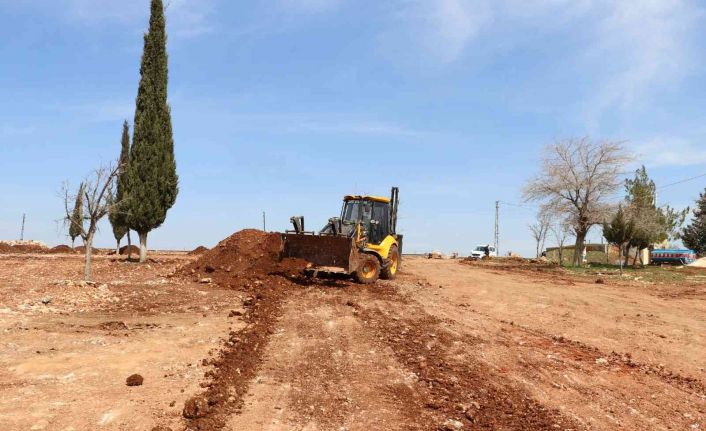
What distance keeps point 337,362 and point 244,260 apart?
11.6 meters

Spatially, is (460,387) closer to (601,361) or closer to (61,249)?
(601,361)

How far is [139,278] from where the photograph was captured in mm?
17609

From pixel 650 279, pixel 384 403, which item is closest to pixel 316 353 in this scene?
pixel 384 403

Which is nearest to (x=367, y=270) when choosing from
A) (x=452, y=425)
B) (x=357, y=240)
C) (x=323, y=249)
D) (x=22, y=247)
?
(x=357, y=240)

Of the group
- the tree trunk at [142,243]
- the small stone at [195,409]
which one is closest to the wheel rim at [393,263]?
the tree trunk at [142,243]

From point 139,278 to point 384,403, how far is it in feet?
46.2

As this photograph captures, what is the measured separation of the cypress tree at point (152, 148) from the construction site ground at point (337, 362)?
899 cm

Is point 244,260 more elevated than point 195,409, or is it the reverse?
point 244,260

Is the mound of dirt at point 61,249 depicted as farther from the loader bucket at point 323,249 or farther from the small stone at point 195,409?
the small stone at point 195,409

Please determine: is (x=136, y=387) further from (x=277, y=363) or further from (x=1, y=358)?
(x=1, y=358)

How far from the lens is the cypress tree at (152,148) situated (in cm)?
2281

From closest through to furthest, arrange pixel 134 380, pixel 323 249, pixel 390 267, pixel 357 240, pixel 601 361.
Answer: pixel 134 380 < pixel 601 361 < pixel 323 249 < pixel 357 240 < pixel 390 267

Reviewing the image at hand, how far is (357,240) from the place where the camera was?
16469 millimetres

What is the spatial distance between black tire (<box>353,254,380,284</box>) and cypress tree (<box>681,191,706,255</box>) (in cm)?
5129
